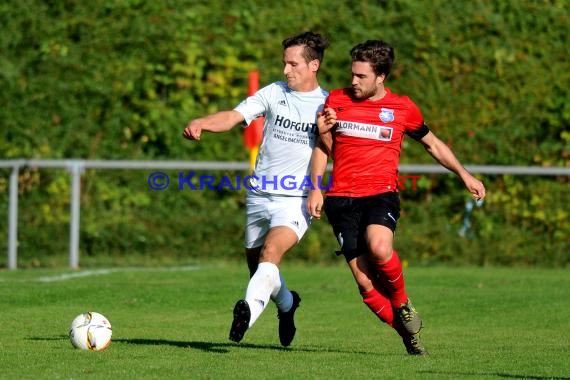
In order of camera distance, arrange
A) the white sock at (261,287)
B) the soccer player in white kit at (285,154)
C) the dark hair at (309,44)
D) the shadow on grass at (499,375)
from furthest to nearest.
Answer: the dark hair at (309,44)
the soccer player in white kit at (285,154)
the white sock at (261,287)
the shadow on grass at (499,375)

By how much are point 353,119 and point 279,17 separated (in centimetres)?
946

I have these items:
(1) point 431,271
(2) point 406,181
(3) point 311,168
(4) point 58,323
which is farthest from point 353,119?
(2) point 406,181

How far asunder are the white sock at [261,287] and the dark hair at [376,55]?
4.82 ft

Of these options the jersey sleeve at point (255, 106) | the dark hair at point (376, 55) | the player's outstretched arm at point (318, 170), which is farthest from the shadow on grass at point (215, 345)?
the dark hair at point (376, 55)

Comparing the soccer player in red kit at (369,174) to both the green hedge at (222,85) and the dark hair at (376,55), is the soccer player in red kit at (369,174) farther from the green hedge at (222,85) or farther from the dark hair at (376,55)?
the green hedge at (222,85)

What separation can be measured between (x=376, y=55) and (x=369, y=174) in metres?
0.78

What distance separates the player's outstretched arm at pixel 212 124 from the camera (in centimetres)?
815

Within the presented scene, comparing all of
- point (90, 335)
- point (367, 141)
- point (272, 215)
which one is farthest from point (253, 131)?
point (90, 335)

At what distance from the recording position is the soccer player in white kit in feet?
28.5

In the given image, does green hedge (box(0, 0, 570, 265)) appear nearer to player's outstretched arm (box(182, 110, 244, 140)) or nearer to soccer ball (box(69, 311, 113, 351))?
player's outstretched arm (box(182, 110, 244, 140))

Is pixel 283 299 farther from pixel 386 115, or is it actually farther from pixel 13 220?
pixel 13 220

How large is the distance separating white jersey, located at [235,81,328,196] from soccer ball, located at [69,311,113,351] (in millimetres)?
A: 1489

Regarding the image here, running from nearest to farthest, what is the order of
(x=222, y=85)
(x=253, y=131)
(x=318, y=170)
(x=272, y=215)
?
(x=318, y=170)
(x=272, y=215)
(x=253, y=131)
(x=222, y=85)

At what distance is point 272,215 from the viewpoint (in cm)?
877
